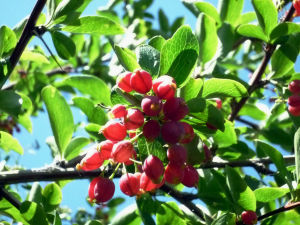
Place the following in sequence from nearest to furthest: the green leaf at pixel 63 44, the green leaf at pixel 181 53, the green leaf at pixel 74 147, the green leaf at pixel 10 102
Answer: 1. the green leaf at pixel 181 53
2. the green leaf at pixel 10 102
3. the green leaf at pixel 63 44
4. the green leaf at pixel 74 147

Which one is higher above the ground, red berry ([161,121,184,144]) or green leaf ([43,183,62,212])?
red berry ([161,121,184,144])

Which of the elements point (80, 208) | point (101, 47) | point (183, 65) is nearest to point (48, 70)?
point (101, 47)

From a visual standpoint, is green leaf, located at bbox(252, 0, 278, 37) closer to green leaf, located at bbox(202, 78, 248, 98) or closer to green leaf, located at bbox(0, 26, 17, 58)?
green leaf, located at bbox(202, 78, 248, 98)

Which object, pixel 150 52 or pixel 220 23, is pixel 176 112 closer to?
pixel 150 52

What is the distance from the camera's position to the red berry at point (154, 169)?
1025 millimetres

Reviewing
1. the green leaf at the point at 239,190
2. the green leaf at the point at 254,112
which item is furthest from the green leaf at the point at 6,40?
the green leaf at the point at 254,112

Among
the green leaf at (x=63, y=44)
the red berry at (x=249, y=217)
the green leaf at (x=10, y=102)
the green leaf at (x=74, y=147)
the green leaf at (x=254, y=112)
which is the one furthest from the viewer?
the green leaf at (x=254, y=112)

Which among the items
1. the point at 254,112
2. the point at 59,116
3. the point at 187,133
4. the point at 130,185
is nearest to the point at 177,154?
the point at 187,133

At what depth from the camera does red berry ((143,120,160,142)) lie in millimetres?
1030

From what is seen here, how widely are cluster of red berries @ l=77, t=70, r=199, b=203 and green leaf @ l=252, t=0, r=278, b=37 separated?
67 cm

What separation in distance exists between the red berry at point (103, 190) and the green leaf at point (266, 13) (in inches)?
34.7

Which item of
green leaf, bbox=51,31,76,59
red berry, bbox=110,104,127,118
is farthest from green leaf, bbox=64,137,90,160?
red berry, bbox=110,104,127,118

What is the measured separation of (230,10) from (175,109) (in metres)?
1.14

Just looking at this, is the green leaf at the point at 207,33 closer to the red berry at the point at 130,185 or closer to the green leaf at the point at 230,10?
the green leaf at the point at 230,10
